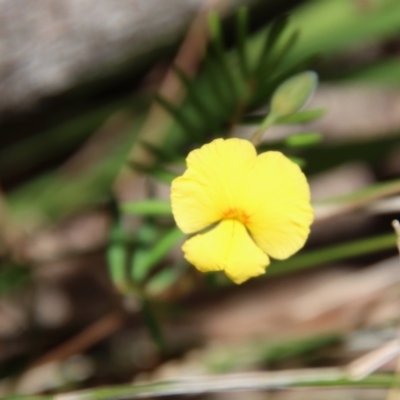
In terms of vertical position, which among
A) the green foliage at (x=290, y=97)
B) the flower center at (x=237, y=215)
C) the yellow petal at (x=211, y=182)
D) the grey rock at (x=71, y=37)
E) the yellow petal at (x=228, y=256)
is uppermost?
the grey rock at (x=71, y=37)

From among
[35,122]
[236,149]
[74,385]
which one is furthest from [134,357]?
[236,149]

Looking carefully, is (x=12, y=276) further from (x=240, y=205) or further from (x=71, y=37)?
(x=240, y=205)

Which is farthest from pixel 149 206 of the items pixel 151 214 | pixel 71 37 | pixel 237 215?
pixel 71 37

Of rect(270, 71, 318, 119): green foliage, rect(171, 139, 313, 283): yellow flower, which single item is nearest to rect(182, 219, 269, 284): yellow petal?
rect(171, 139, 313, 283): yellow flower

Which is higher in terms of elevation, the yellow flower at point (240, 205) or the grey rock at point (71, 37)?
the grey rock at point (71, 37)

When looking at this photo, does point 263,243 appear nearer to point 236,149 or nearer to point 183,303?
point 236,149

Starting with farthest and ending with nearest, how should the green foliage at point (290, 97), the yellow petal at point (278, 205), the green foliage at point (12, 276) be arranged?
the green foliage at point (12, 276)
the green foliage at point (290, 97)
the yellow petal at point (278, 205)

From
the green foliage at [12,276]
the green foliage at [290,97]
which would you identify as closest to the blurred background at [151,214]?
the green foliage at [12,276]

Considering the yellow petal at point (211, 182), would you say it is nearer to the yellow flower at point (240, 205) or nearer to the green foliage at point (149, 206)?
the yellow flower at point (240, 205)

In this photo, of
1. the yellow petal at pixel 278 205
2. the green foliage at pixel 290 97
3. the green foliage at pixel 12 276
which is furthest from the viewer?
the green foliage at pixel 12 276
